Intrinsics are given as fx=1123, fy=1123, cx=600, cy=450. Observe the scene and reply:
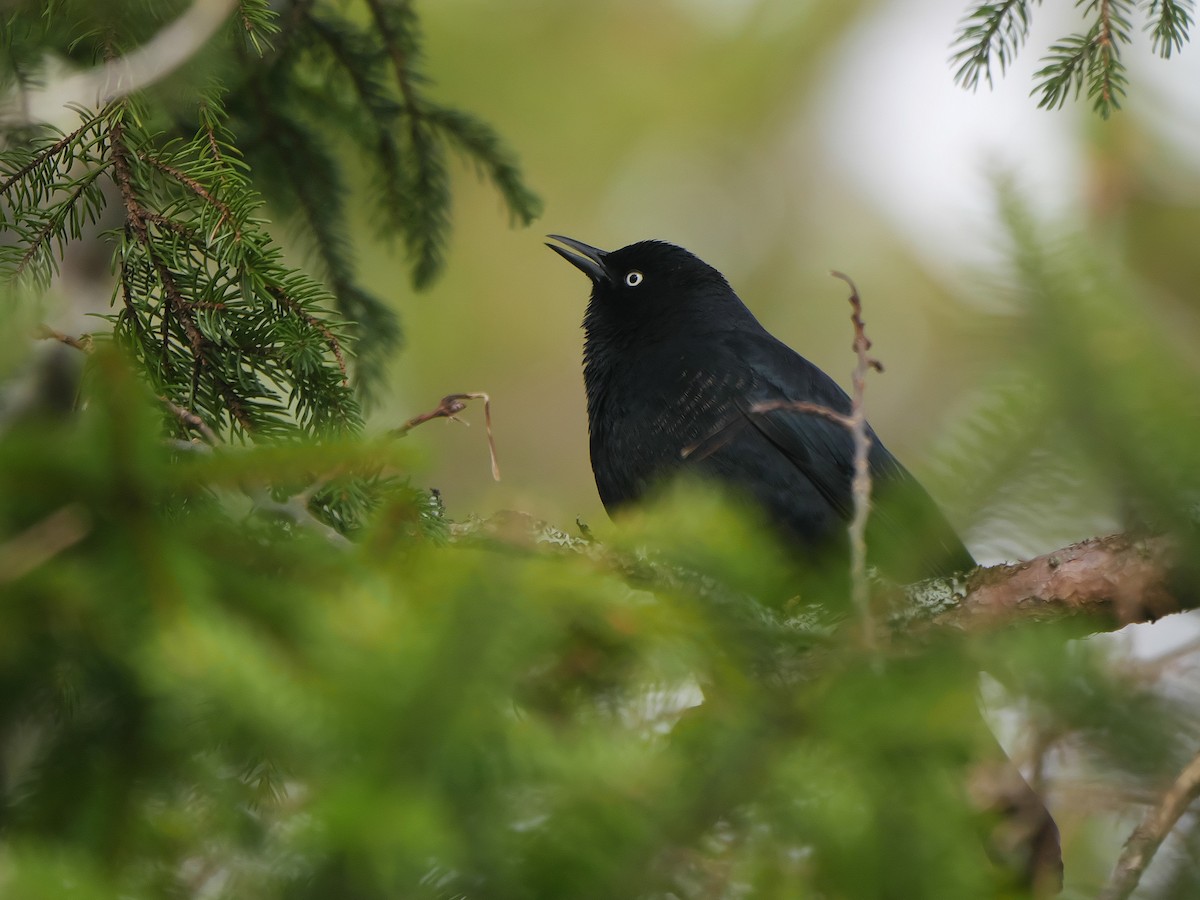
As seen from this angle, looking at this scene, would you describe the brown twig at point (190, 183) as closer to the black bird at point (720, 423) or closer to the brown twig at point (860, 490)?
the brown twig at point (860, 490)

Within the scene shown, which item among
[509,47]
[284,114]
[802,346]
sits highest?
[509,47]

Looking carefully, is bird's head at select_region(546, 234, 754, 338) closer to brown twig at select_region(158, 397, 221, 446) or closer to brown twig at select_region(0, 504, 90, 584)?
brown twig at select_region(158, 397, 221, 446)

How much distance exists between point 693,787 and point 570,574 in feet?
0.81

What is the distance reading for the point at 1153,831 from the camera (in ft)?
4.53

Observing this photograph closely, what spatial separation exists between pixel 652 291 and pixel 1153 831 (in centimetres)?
349

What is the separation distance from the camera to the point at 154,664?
952 mm

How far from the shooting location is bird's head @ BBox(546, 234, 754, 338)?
4.46 meters

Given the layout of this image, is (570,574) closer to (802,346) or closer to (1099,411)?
(1099,411)

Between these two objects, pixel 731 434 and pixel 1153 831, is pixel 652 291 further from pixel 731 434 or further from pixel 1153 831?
pixel 1153 831

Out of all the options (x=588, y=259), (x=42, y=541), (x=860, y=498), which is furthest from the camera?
(x=588, y=259)

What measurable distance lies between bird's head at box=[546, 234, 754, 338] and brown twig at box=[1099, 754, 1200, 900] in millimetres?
3111


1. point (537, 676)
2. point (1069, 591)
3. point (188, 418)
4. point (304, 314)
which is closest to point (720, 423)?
point (1069, 591)

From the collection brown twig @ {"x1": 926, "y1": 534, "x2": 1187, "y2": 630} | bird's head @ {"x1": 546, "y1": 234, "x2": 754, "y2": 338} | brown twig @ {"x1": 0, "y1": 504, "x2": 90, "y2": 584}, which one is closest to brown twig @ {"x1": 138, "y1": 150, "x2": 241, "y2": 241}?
brown twig @ {"x1": 0, "y1": 504, "x2": 90, "y2": 584}

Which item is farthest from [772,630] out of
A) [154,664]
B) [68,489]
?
[68,489]
